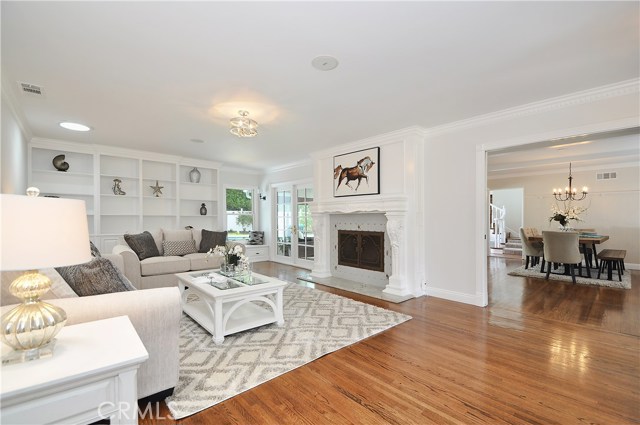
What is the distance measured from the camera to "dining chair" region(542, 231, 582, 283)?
5242mm

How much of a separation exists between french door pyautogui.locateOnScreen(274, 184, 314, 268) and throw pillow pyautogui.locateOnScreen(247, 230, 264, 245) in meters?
0.45

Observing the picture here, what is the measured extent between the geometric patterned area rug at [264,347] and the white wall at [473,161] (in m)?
1.20

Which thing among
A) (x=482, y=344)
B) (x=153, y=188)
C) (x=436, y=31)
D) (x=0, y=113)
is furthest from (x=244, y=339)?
(x=153, y=188)

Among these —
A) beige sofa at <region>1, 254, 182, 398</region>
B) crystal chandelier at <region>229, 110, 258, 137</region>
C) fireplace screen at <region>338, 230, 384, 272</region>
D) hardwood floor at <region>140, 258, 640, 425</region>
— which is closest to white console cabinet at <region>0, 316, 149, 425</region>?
beige sofa at <region>1, 254, 182, 398</region>

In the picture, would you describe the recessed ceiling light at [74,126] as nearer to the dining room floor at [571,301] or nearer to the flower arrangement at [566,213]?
the dining room floor at [571,301]

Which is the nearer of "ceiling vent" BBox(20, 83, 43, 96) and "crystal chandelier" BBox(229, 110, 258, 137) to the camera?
"ceiling vent" BBox(20, 83, 43, 96)

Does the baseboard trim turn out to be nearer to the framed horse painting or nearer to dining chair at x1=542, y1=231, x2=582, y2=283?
the framed horse painting

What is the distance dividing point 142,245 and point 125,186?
1.92 metres

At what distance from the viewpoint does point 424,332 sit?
3018 millimetres

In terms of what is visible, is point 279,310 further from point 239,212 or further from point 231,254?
point 239,212

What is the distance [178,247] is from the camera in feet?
16.8

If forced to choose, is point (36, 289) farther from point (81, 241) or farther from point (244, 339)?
point (244, 339)

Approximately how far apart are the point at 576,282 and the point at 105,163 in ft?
29.9

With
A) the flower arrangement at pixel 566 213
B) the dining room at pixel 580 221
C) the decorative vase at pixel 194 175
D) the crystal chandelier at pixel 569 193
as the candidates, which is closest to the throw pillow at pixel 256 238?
the decorative vase at pixel 194 175
